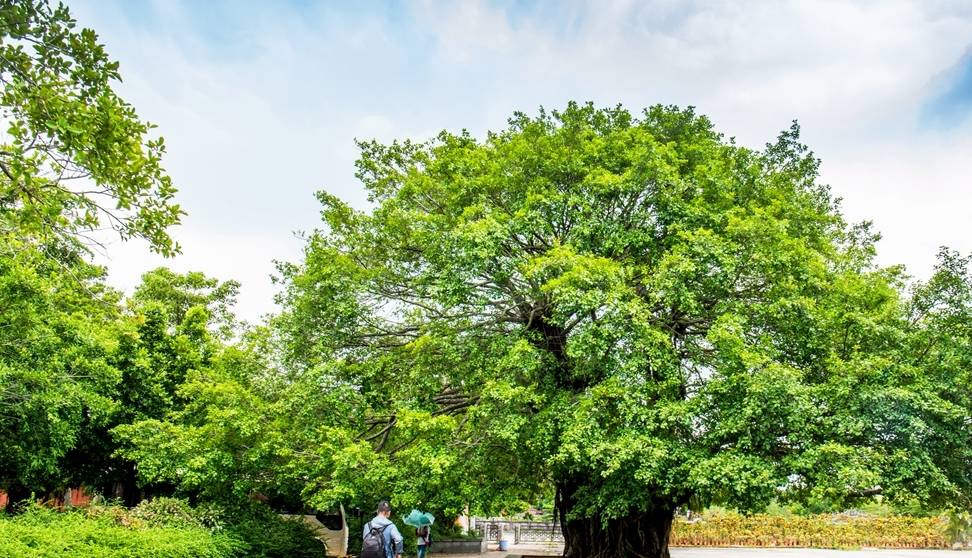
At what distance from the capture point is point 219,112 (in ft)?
27.1

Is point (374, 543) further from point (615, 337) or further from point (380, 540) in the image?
point (615, 337)

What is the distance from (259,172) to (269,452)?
5.16 m

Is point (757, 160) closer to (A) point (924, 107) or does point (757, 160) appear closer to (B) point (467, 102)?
(A) point (924, 107)

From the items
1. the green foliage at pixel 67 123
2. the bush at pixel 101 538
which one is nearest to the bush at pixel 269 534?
the bush at pixel 101 538

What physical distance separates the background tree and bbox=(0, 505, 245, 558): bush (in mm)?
1959

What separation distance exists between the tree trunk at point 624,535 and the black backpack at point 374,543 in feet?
20.2

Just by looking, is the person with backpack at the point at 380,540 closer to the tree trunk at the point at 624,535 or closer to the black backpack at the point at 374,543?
the black backpack at the point at 374,543

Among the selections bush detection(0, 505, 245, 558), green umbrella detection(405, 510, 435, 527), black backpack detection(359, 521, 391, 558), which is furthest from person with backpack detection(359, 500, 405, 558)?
green umbrella detection(405, 510, 435, 527)

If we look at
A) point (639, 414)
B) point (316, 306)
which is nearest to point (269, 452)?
point (316, 306)

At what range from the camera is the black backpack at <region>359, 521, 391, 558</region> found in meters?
7.05

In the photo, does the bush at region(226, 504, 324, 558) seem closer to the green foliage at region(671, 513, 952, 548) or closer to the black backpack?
the black backpack

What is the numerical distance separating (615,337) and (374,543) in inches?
181

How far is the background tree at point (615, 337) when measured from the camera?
916cm

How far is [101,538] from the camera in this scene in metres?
8.00
